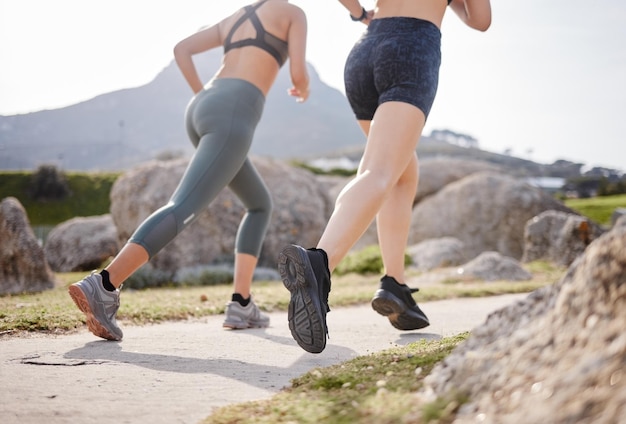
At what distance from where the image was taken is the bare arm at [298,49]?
13.6 feet

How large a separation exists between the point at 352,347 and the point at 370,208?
0.97 meters

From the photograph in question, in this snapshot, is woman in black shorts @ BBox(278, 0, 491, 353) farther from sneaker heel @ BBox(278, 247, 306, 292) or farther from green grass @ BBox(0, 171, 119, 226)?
green grass @ BBox(0, 171, 119, 226)

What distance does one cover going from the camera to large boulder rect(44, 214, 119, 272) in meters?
15.2

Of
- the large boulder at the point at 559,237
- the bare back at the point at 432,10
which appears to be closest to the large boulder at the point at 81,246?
the large boulder at the point at 559,237

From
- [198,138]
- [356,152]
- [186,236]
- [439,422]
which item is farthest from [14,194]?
[356,152]

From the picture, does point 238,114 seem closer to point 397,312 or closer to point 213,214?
point 397,312

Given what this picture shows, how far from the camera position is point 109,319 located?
131 inches

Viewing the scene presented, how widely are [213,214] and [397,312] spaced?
304 inches

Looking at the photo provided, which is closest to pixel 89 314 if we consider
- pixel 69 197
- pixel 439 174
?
pixel 439 174

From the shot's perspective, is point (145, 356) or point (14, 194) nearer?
point (145, 356)

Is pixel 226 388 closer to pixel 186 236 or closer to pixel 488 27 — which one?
pixel 488 27

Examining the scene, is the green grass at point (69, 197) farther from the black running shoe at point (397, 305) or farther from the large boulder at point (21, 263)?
the black running shoe at point (397, 305)

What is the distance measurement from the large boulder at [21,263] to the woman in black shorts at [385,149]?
6593 millimetres

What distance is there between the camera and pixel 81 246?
1542cm
